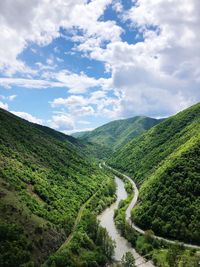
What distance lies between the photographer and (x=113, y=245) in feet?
397

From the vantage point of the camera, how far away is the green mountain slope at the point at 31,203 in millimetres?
102500

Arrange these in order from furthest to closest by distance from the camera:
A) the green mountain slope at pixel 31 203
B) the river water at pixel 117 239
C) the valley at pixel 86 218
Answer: the river water at pixel 117 239 < the valley at pixel 86 218 < the green mountain slope at pixel 31 203

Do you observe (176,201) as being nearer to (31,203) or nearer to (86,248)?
(86,248)

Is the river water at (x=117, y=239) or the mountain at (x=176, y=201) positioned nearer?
the river water at (x=117, y=239)

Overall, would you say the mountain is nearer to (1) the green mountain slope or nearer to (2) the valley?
(2) the valley

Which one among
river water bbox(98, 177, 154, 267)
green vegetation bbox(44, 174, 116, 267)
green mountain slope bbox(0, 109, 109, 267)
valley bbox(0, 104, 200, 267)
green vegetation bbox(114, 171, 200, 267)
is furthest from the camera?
river water bbox(98, 177, 154, 267)

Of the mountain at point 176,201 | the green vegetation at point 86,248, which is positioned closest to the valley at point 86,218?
the mountain at point 176,201

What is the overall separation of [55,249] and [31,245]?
38.1ft

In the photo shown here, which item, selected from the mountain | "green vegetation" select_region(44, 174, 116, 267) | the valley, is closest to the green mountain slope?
the valley

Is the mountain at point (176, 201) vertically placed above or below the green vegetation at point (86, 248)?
above

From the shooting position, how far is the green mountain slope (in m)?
102

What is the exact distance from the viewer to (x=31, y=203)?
132 metres

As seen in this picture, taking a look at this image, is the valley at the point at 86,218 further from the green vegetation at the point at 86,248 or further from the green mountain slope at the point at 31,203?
the green vegetation at the point at 86,248

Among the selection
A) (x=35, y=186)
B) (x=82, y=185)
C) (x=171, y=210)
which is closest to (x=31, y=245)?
(x=35, y=186)
